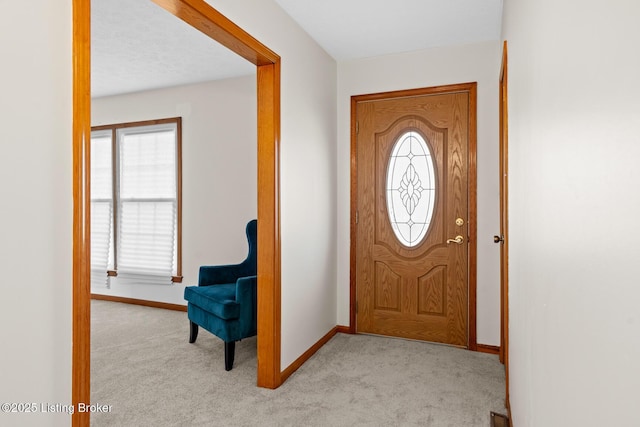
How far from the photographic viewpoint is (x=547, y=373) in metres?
0.97

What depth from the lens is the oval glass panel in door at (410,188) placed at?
3477 millimetres

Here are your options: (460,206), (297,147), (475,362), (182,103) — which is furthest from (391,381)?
(182,103)

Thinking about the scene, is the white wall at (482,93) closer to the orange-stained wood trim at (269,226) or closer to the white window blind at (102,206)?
the orange-stained wood trim at (269,226)

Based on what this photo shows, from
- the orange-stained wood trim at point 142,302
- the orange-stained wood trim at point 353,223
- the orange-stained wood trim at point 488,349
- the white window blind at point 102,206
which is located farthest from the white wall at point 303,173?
the white window blind at point 102,206

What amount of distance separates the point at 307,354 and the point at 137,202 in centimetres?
301

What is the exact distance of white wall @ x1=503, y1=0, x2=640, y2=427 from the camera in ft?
1.57

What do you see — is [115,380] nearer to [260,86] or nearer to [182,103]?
[260,86]

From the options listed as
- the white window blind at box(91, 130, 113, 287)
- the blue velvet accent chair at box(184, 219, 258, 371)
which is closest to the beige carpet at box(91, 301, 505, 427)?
the blue velvet accent chair at box(184, 219, 258, 371)

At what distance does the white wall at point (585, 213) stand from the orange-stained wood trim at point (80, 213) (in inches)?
54.0

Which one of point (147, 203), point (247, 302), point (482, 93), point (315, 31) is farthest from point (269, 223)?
point (147, 203)

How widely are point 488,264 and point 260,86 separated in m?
2.29

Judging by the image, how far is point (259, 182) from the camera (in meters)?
2.63

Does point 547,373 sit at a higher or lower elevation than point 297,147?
lower

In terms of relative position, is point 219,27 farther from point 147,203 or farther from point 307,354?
point 147,203
